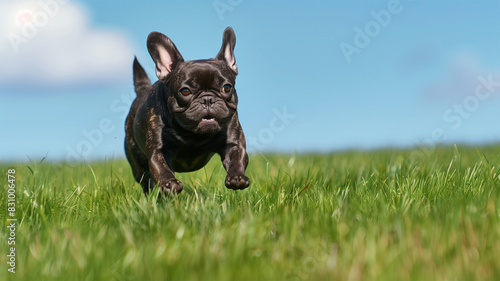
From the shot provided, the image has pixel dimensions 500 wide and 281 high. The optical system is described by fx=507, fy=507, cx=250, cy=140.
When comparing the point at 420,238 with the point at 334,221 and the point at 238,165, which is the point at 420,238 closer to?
the point at 334,221

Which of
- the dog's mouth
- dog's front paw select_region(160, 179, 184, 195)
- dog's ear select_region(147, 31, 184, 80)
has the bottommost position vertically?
dog's front paw select_region(160, 179, 184, 195)

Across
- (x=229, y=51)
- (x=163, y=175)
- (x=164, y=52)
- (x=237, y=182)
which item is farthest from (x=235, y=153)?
(x=164, y=52)

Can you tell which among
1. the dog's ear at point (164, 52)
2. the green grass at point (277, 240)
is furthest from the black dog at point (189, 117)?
the green grass at point (277, 240)

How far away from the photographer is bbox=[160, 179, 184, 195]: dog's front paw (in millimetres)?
4336

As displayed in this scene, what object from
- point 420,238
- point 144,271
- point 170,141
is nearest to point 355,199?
point 420,238

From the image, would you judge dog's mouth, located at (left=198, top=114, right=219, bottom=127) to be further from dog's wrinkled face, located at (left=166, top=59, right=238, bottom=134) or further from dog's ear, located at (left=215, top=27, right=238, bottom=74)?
dog's ear, located at (left=215, top=27, right=238, bottom=74)

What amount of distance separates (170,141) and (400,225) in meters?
2.46

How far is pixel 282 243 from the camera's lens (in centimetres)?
309

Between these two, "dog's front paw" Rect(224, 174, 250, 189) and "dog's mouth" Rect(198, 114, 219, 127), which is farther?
"dog's mouth" Rect(198, 114, 219, 127)

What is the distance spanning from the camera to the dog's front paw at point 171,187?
14.2 ft

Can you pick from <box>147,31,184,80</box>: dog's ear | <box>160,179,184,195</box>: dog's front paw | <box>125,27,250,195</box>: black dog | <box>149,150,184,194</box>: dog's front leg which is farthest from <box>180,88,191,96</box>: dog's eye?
<box>160,179,184,195</box>: dog's front paw

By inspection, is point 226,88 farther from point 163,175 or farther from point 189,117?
point 163,175

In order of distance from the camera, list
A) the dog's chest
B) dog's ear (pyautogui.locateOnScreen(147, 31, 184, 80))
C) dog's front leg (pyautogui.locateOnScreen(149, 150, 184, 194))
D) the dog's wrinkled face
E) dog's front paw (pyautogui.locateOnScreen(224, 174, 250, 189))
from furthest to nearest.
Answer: the dog's chest, dog's ear (pyautogui.locateOnScreen(147, 31, 184, 80)), the dog's wrinkled face, dog's front leg (pyautogui.locateOnScreen(149, 150, 184, 194)), dog's front paw (pyautogui.locateOnScreen(224, 174, 250, 189))

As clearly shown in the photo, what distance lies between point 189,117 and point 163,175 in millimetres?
586
